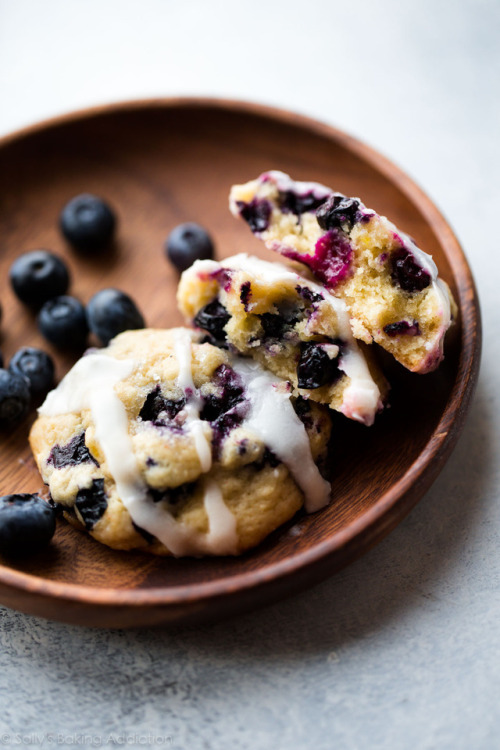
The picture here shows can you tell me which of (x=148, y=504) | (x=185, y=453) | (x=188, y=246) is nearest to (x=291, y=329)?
(x=185, y=453)

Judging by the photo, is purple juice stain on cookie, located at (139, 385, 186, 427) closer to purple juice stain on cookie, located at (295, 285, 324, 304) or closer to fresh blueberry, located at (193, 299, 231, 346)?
fresh blueberry, located at (193, 299, 231, 346)

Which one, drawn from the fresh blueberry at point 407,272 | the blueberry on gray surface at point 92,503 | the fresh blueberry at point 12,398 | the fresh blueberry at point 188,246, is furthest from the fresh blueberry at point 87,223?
the fresh blueberry at point 407,272

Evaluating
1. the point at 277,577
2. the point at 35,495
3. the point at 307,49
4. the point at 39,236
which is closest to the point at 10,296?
the point at 39,236

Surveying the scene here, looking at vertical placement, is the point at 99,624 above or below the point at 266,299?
below

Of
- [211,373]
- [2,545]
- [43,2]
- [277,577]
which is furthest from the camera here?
[43,2]

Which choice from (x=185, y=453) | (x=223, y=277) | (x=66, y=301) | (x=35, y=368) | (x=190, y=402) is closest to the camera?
(x=185, y=453)

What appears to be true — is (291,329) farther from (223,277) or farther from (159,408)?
(159,408)

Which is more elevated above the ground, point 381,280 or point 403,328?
point 381,280

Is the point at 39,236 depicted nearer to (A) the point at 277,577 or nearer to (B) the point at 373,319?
(B) the point at 373,319
